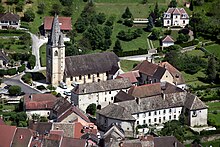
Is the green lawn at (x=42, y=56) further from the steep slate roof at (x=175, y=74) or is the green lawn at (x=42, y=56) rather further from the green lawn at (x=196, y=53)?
the green lawn at (x=196, y=53)

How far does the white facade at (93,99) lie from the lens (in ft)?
271

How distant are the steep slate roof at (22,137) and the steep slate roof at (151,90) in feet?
68.7

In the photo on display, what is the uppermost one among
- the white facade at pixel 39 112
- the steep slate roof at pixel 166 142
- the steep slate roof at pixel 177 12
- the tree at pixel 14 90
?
the steep slate roof at pixel 177 12

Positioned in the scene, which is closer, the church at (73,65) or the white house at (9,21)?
the church at (73,65)

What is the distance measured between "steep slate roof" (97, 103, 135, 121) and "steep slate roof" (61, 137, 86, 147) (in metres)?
10.9

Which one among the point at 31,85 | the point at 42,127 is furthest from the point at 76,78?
the point at 42,127

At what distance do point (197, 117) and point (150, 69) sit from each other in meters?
14.3

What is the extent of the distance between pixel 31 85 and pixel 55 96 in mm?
9063

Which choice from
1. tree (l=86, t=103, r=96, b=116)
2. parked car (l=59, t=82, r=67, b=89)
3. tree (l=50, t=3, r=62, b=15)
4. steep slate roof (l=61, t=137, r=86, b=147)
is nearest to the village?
tree (l=86, t=103, r=96, b=116)

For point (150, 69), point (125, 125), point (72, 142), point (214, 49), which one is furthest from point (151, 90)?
point (214, 49)

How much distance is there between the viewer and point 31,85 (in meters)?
91.3

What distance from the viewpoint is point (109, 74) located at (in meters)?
95.2

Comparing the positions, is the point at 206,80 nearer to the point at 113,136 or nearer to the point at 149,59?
the point at 149,59

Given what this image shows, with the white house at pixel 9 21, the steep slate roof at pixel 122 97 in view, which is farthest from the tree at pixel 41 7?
the steep slate roof at pixel 122 97
